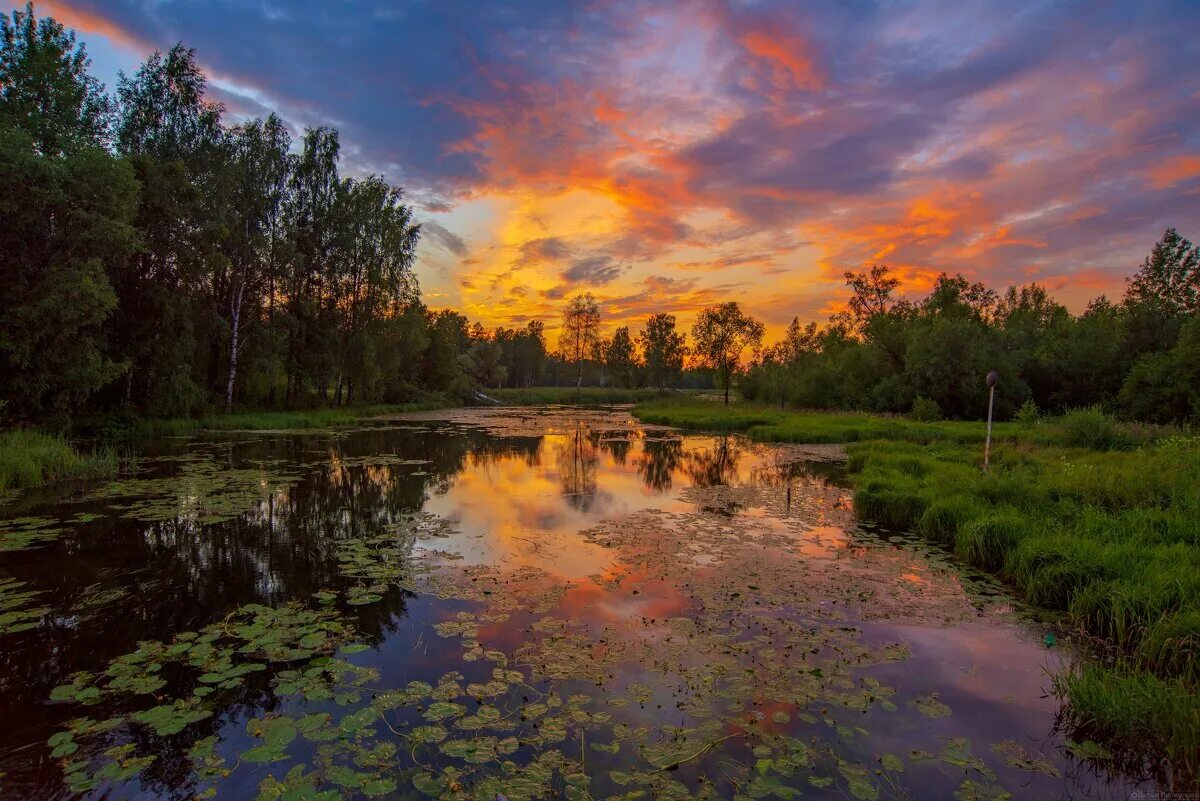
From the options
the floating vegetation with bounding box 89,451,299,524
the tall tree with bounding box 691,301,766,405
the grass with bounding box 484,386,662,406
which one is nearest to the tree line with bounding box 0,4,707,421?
the floating vegetation with bounding box 89,451,299,524

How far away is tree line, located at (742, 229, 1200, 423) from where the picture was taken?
28734 millimetres

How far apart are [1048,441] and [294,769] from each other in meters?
24.0

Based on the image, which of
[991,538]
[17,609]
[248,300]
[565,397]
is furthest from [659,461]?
[565,397]

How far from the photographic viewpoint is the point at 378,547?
373 inches

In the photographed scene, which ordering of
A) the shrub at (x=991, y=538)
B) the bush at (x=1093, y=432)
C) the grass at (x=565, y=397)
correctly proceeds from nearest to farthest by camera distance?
the shrub at (x=991, y=538), the bush at (x=1093, y=432), the grass at (x=565, y=397)

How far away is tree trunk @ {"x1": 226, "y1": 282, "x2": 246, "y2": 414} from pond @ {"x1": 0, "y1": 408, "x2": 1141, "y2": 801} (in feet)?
59.2

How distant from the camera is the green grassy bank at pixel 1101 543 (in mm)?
4586

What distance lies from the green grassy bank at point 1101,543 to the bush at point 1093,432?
0.07 metres

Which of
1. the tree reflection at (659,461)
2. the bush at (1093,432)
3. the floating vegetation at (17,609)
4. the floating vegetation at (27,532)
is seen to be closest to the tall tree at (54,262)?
the floating vegetation at (27,532)

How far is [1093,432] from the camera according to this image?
1783 cm

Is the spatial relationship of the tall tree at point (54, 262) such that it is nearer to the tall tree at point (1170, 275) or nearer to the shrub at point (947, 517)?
the shrub at point (947, 517)

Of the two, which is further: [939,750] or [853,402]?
[853,402]

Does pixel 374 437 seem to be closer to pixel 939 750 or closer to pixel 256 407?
pixel 256 407

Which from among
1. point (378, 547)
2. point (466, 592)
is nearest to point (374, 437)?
point (378, 547)
